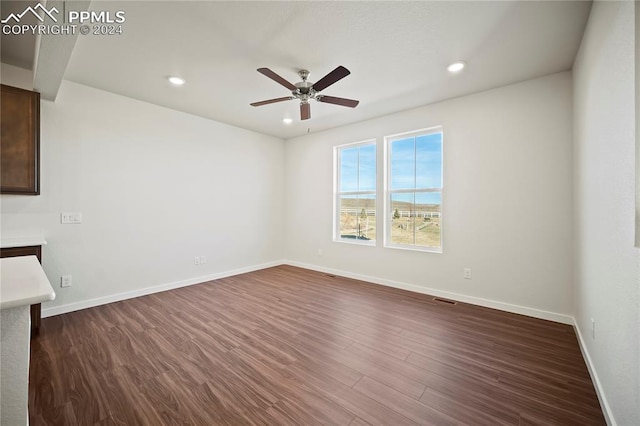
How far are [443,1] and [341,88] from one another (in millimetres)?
1540

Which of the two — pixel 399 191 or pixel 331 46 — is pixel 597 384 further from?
pixel 331 46

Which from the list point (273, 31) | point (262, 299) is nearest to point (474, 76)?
point (273, 31)

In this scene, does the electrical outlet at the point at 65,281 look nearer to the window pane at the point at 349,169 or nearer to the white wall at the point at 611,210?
the window pane at the point at 349,169

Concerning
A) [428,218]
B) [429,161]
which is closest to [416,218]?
[428,218]

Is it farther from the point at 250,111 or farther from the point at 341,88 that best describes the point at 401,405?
the point at 250,111

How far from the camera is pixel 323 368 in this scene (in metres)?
2.09

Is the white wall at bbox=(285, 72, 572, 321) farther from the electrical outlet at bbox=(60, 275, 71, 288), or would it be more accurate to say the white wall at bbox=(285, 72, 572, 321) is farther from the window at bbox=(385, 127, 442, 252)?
the electrical outlet at bbox=(60, 275, 71, 288)

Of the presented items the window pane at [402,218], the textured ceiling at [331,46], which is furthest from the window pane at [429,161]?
the textured ceiling at [331,46]

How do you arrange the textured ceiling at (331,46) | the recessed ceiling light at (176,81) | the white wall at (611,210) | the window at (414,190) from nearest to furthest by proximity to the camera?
1. the white wall at (611,210)
2. the textured ceiling at (331,46)
3. the recessed ceiling light at (176,81)
4. the window at (414,190)

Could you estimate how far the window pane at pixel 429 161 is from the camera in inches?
151

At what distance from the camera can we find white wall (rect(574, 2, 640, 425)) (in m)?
1.29

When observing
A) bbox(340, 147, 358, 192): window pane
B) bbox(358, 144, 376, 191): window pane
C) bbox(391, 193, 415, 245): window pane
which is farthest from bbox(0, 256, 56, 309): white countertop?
bbox(340, 147, 358, 192): window pane

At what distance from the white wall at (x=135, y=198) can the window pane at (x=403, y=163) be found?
2658 millimetres

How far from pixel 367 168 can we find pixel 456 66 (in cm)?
215
